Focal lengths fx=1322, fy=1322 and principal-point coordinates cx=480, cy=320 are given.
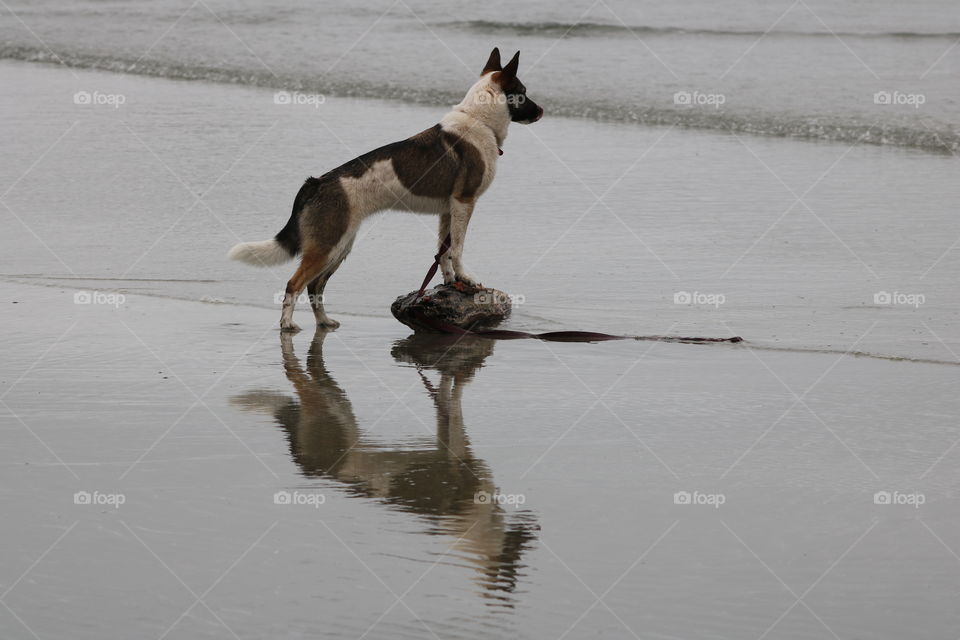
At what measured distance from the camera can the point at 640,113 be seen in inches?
714

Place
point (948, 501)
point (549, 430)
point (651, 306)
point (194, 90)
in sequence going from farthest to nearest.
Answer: point (194, 90), point (651, 306), point (549, 430), point (948, 501)

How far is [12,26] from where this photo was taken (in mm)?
28000

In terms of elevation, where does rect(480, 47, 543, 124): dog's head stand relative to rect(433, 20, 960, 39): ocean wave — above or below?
below

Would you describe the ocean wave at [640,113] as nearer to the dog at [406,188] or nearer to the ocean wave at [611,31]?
the ocean wave at [611,31]

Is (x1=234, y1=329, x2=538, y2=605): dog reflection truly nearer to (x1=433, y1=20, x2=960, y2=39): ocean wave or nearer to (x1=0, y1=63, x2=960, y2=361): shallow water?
(x1=0, y1=63, x2=960, y2=361): shallow water

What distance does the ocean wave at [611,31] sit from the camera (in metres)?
25.4

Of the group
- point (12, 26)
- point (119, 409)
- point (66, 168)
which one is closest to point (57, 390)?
point (119, 409)

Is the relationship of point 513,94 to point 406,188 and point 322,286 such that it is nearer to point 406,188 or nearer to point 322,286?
point 406,188

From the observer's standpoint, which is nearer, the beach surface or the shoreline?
the beach surface

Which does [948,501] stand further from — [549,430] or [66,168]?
[66,168]

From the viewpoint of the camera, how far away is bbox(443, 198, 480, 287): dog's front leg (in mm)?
8281

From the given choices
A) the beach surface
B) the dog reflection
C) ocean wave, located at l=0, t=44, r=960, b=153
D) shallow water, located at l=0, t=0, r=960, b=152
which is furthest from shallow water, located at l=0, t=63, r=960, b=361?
shallow water, located at l=0, t=0, r=960, b=152

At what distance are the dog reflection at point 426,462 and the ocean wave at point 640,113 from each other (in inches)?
404

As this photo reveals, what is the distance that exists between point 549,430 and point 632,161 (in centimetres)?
852
